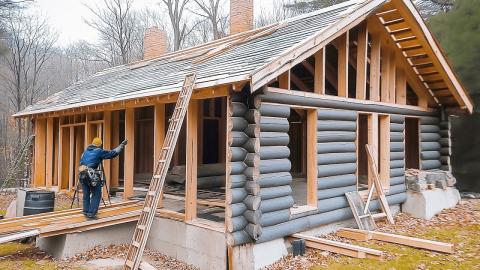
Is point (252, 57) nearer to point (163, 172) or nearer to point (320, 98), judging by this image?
point (320, 98)

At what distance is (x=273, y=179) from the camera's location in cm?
709

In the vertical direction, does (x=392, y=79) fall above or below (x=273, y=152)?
above

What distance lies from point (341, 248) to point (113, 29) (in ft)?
79.7

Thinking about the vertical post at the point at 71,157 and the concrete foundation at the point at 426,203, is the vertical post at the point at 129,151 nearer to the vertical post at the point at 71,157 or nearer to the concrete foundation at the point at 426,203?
the vertical post at the point at 71,157

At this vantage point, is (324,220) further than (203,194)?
No

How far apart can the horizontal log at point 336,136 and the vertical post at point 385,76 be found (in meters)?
1.86

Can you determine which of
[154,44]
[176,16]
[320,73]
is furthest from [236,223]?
[176,16]

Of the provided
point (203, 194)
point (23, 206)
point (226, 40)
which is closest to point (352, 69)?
point (226, 40)

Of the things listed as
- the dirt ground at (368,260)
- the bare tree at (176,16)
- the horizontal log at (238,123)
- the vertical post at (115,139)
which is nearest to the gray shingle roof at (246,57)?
the horizontal log at (238,123)

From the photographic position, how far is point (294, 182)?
1250 cm

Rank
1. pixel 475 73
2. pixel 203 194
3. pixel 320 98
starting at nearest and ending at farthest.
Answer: pixel 320 98 < pixel 203 194 < pixel 475 73

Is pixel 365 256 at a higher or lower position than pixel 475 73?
lower

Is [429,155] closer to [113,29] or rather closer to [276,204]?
[276,204]

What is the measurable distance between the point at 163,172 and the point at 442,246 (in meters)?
5.23
